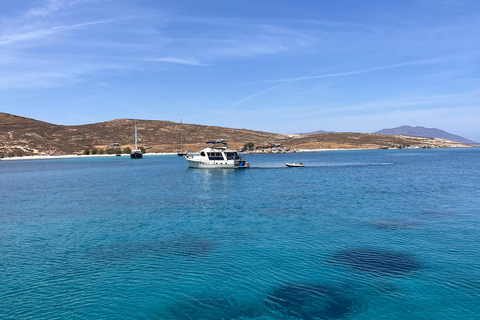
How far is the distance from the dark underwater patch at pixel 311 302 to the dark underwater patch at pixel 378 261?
150 inches

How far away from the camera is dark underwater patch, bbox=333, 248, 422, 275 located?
A: 20172 millimetres

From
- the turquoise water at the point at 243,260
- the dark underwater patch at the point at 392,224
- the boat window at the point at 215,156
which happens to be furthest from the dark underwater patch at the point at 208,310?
the boat window at the point at 215,156

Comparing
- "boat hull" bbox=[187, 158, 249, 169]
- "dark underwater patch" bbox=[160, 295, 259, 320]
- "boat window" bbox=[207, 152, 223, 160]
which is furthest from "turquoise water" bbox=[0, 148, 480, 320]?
"boat window" bbox=[207, 152, 223, 160]

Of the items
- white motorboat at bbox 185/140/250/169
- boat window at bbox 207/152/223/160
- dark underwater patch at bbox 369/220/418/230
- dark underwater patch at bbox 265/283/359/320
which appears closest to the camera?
dark underwater patch at bbox 265/283/359/320

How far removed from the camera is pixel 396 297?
16953 millimetres

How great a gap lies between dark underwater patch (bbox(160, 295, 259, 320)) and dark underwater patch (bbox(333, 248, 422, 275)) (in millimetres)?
8069

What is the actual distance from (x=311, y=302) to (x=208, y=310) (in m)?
4.78

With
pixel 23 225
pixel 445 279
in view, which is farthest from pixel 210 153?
pixel 445 279

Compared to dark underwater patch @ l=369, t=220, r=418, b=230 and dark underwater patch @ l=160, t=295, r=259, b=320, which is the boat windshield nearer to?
dark underwater patch @ l=369, t=220, r=418, b=230

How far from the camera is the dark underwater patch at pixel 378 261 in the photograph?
66.2 ft

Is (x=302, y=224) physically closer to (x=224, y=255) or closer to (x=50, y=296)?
(x=224, y=255)

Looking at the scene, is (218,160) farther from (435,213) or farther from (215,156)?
(435,213)

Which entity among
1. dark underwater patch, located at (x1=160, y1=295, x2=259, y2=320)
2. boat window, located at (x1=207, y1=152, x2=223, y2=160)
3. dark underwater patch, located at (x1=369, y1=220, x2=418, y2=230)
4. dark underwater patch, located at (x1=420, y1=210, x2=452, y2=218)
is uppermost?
boat window, located at (x1=207, y1=152, x2=223, y2=160)

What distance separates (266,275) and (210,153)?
79506 millimetres
